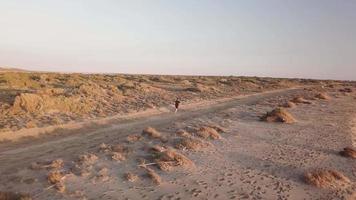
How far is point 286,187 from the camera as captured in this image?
55.2ft

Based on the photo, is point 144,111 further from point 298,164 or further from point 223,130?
point 298,164

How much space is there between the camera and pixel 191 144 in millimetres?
21141

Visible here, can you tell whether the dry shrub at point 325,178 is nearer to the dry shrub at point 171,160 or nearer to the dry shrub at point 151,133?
the dry shrub at point 171,160

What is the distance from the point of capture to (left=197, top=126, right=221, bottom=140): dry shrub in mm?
23688

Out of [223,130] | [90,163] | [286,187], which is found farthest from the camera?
[223,130]

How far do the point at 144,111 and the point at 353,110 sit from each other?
20.0 m

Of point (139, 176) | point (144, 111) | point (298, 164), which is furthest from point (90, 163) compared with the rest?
point (144, 111)

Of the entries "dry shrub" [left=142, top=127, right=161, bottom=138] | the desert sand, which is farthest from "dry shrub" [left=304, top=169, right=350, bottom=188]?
"dry shrub" [left=142, top=127, right=161, bottom=138]

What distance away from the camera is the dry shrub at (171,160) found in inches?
702

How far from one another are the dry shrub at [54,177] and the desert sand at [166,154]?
0.17ft

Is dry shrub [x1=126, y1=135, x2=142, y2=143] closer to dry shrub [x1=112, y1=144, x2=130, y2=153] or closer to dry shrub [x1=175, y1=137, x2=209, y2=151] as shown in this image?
dry shrub [x1=112, y1=144, x2=130, y2=153]

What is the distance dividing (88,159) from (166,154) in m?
3.31

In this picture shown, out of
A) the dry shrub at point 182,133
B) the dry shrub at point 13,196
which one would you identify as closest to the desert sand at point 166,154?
the dry shrub at point 182,133

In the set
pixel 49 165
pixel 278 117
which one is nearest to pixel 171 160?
pixel 49 165
